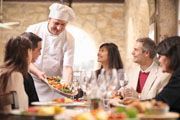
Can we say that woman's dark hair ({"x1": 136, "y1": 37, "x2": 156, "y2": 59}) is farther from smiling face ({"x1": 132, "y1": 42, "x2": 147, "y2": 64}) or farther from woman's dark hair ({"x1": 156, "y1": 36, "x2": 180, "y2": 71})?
woman's dark hair ({"x1": 156, "y1": 36, "x2": 180, "y2": 71})

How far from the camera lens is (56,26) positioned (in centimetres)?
411

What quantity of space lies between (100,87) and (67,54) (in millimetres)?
1715

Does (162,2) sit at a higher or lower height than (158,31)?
higher

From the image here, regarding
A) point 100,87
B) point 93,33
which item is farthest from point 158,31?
point 93,33

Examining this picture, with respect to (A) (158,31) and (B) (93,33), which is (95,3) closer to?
(B) (93,33)

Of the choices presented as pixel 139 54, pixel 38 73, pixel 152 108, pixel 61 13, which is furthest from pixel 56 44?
pixel 152 108

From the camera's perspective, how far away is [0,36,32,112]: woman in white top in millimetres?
2451

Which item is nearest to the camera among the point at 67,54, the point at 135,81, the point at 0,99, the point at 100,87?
the point at 0,99

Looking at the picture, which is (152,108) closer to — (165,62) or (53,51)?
(165,62)

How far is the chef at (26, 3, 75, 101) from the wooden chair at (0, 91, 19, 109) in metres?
1.61

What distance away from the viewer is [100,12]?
9734 millimetres

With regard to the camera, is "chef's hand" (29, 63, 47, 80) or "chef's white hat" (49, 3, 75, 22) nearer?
"chef's hand" (29, 63, 47, 80)

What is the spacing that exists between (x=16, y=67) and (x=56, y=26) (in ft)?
5.16

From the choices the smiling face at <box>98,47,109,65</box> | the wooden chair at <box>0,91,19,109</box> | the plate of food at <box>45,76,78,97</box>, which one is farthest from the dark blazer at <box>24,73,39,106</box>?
the smiling face at <box>98,47,109,65</box>
